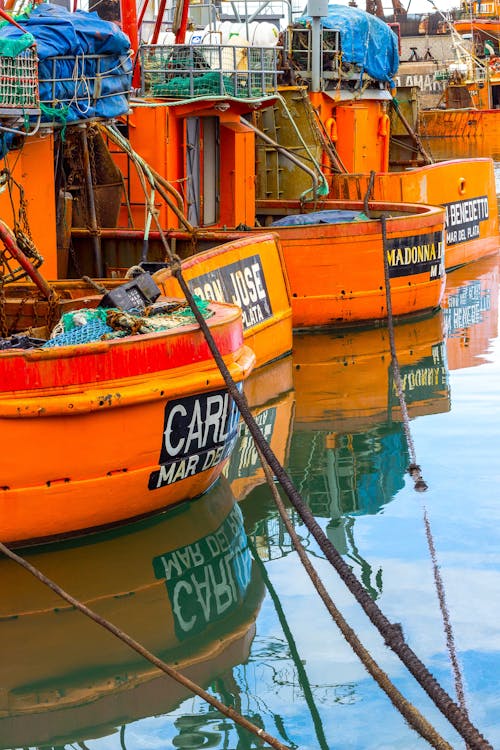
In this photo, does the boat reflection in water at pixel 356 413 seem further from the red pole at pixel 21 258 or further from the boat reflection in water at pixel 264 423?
the red pole at pixel 21 258

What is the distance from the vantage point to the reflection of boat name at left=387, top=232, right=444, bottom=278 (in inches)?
581

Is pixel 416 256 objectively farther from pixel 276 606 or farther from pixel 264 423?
pixel 276 606

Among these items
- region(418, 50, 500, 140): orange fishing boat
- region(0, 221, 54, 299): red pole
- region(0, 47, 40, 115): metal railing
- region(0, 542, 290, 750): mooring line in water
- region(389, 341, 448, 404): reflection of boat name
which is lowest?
region(389, 341, 448, 404): reflection of boat name

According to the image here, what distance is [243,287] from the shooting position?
39.7 ft

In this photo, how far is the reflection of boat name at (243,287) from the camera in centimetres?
1105

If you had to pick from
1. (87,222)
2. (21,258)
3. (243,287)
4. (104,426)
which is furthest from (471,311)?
(104,426)

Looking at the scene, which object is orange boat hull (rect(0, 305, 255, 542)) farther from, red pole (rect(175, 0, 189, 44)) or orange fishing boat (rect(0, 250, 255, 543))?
red pole (rect(175, 0, 189, 44))

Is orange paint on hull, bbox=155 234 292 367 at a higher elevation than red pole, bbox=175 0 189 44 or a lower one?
lower

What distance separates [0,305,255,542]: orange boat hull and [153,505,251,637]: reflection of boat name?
42cm

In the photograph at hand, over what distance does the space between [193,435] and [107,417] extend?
706mm

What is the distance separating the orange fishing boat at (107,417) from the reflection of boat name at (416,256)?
281 inches

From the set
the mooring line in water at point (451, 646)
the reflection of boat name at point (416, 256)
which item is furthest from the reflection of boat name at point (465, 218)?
the mooring line in water at point (451, 646)

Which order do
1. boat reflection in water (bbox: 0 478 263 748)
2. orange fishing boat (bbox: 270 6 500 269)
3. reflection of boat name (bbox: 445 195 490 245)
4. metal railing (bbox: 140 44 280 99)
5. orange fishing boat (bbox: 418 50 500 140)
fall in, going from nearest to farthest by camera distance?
boat reflection in water (bbox: 0 478 263 748), metal railing (bbox: 140 44 280 99), orange fishing boat (bbox: 270 6 500 269), reflection of boat name (bbox: 445 195 490 245), orange fishing boat (bbox: 418 50 500 140)

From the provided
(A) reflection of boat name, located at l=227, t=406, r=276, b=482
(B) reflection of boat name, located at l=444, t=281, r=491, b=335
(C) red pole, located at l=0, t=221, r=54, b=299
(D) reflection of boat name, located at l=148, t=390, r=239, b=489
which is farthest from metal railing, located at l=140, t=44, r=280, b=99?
(D) reflection of boat name, located at l=148, t=390, r=239, b=489
